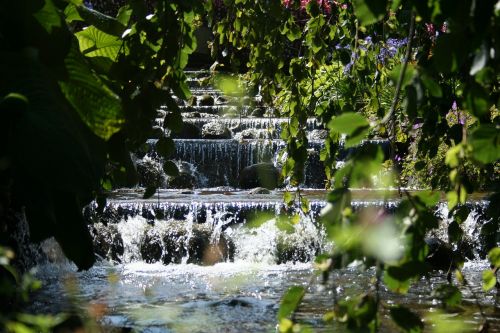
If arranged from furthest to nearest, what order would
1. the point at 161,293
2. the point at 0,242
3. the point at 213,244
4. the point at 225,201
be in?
the point at 225,201, the point at 213,244, the point at 161,293, the point at 0,242

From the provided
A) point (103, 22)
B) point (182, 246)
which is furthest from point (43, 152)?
point (182, 246)

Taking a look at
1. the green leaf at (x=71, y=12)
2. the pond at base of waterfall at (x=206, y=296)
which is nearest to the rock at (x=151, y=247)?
the pond at base of waterfall at (x=206, y=296)

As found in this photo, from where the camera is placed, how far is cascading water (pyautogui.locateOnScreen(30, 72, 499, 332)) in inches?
161

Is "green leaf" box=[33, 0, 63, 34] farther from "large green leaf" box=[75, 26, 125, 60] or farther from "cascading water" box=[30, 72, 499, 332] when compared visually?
"cascading water" box=[30, 72, 499, 332]

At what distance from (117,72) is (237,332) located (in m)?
2.15

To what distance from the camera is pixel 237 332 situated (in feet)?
12.3

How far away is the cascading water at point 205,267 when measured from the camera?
4.10 meters

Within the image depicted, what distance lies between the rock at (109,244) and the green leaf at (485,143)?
598 centimetres

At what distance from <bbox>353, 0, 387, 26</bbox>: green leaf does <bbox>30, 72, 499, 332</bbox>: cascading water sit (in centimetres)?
133

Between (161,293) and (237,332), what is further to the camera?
(161,293)

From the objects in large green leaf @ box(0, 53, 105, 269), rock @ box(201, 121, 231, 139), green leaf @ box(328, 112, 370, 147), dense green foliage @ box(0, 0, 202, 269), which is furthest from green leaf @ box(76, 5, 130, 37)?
rock @ box(201, 121, 231, 139)

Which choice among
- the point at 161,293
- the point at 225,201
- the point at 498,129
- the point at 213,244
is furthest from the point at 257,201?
the point at 498,129

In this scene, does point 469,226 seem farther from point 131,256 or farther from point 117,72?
point 117,72

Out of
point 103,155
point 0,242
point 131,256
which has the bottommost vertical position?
point 131,256
